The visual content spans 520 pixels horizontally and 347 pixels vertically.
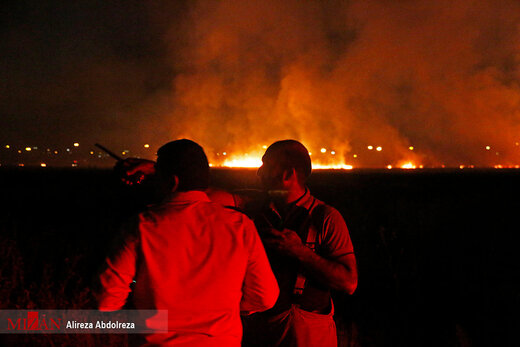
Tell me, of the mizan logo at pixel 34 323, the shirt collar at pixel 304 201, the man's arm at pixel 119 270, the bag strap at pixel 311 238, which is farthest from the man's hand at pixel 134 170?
the mizan logo at pixel 34 323

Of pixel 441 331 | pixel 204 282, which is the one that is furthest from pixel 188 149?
pixel 441 331

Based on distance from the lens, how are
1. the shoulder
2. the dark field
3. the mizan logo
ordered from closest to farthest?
the shoulder → the mizan logo → the dark field

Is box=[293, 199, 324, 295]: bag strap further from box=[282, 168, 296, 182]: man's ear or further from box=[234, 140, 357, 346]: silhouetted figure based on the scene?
box=[282, 168, 296, 182]: man's ear

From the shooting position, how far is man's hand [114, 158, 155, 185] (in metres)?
2.66

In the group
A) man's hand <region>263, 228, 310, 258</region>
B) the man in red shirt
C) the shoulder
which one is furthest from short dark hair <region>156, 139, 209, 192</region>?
the shoulder

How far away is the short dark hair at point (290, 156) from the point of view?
2.56 m

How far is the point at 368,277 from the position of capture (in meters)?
8.65

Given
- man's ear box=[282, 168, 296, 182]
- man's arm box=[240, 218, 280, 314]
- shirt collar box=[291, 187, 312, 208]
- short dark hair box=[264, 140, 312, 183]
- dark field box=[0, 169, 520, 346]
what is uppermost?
short dark hair box=[264, 140, 312, 183]

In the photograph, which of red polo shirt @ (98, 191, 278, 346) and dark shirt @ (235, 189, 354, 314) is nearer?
red polo shirt @ (98, 191, 278, 346)

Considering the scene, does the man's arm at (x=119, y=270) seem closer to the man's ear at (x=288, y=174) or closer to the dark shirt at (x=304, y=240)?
the dark shirt at (x=304, y=240)

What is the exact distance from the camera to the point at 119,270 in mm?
1737

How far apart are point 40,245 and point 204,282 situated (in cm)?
856

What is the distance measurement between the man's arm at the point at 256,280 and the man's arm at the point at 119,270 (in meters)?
0.59

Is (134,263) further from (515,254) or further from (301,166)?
(515,254)
